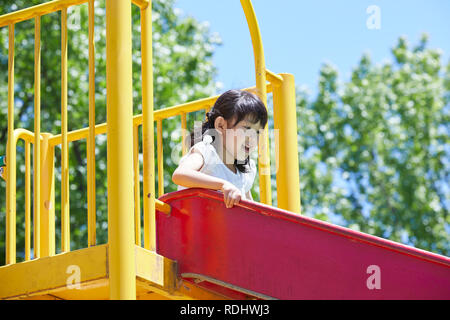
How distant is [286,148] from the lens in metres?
3.98

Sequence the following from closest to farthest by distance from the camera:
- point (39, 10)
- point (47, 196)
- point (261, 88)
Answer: point (39, 10)
point (261, 88)
point (47, 196)

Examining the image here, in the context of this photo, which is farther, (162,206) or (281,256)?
(162,206)

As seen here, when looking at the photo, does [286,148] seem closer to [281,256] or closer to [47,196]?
[281,256]

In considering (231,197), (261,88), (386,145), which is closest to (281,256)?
(231,197)

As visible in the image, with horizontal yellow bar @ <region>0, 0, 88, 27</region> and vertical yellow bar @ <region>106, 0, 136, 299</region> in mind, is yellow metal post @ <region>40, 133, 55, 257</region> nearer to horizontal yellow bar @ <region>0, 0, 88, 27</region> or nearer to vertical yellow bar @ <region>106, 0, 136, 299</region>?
horizontal yellow bar @ <region>0, 0, 88, 27</region>

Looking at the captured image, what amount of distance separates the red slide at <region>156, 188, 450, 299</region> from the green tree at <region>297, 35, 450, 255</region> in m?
14.0

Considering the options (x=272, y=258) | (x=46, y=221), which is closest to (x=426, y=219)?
(x=46, y=221)

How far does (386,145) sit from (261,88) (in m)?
15.5

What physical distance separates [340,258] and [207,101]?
1.42 m

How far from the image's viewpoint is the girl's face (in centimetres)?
343

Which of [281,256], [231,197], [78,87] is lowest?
[281,256]

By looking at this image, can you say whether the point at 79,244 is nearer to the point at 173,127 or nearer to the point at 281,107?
the point at 173,127

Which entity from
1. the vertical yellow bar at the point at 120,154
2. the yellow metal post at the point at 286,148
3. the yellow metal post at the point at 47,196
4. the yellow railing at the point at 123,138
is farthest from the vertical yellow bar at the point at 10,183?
the yellow metal post at the point at 286,148

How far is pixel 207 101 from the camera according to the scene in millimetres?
3973
